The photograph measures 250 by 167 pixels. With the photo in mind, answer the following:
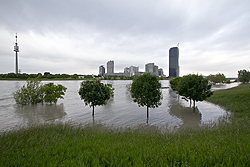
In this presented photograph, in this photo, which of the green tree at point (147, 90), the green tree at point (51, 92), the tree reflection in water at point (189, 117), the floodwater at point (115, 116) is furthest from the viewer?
the green tree at point (51, 92)


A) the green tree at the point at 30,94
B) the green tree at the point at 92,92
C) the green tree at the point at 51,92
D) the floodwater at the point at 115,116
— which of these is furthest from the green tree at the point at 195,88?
the green tree at the point at 30,94

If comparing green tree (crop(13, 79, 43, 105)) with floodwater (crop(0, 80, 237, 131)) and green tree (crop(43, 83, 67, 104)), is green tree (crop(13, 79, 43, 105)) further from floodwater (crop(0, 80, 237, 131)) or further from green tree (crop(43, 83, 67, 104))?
floodwater (crop(0, 80, 237, 131))

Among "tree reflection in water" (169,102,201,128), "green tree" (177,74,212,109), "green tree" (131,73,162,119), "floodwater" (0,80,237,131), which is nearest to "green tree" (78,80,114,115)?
"floodwater" (0,80,237,131)

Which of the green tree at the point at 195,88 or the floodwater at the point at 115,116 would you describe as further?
the green tree at the point at 195,88

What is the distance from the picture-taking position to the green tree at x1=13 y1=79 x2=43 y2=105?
83.6 ft

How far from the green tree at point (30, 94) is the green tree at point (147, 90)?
2228 cm

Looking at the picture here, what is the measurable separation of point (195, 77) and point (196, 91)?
2.26m

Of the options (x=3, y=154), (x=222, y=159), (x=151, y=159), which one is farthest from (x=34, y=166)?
(x=222, y=159)

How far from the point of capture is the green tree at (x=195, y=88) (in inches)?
709

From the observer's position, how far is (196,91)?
18281 millimetres

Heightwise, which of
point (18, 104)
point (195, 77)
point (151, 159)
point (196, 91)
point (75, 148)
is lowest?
point (18, 104)

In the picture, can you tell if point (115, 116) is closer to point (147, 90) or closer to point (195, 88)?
point (147, 90)

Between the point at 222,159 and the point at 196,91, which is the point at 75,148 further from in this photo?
the point at 196,91

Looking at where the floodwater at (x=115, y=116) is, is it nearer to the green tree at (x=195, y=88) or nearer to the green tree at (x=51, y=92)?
the green tree at (x=195, y=88)
